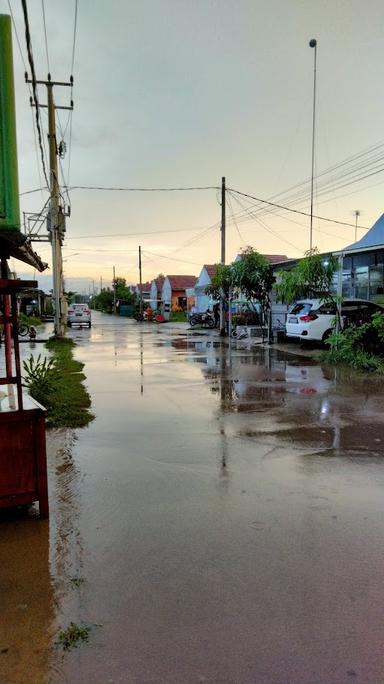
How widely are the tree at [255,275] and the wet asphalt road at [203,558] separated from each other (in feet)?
48.4

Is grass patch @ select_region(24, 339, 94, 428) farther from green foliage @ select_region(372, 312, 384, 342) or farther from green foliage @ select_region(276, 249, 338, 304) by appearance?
green foliage @ select_region(372, 312, 384, 342)

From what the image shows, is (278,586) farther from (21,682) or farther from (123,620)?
(21,682)

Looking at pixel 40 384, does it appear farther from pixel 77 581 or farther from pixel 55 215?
pixel 55 215

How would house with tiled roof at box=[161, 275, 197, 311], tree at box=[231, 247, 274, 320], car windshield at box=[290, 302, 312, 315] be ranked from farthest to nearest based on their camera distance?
house with tiled roof at box=[161, 275, 197, 311] < tree at box=[231, 247, 274, 320] < car windshield at box=[290, 302, 312, 315]

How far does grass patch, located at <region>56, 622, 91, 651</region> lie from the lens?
253 cm

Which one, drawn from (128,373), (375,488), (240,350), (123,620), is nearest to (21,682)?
(123,620)

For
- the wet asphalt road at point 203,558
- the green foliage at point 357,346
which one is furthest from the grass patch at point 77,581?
the green foliage at point 357,346

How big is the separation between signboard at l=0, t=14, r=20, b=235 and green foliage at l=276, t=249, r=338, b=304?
11526 millimetres

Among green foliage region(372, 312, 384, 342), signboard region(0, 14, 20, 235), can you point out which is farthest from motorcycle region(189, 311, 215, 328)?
signboard region(0, 14, 20, 235)

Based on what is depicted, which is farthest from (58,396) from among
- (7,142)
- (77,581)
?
(77,581)

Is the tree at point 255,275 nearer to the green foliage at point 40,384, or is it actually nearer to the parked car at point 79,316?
the green foliage at point 40,384

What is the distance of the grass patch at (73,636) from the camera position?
8.30 feet

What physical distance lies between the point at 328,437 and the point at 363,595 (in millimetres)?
Result: 3654

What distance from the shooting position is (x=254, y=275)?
21328 millimetres
